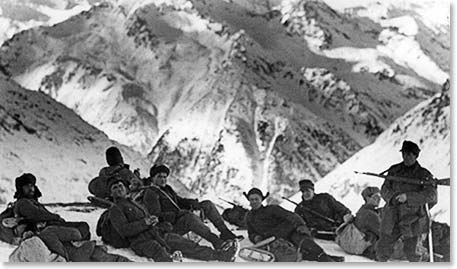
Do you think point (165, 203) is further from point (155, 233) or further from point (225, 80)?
point (225, 80)

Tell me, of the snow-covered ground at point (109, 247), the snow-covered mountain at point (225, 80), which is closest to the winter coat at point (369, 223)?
the snow-covered ground at point (109, 247)

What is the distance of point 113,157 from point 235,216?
27.2 inches

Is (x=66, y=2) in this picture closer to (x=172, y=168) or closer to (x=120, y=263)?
(x=172, y=168)

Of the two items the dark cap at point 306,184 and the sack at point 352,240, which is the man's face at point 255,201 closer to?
the dark cap at point 306,184

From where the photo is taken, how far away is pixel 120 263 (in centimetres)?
390

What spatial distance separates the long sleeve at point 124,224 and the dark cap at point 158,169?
0.32 meters

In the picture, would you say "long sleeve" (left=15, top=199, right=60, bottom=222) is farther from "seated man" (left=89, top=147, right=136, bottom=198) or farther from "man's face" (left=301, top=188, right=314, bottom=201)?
"man's face" (left=301, top=188, right=314, bottom=201)

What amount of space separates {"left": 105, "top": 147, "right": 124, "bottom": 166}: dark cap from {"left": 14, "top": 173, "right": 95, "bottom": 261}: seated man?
38 cm

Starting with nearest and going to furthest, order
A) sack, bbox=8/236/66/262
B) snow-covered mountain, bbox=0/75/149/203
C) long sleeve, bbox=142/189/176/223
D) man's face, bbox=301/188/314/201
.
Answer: sack, bbox=8/236/66/262 < long sleeve, bbox=142/189/176/223 < snow-covered mountain, bbox=0/75/149/203 < man's face, bbox=301/188/314/201

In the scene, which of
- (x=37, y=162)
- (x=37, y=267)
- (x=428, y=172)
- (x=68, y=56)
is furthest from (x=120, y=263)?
(x=428, y=172)

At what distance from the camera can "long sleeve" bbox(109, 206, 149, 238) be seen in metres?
3.84

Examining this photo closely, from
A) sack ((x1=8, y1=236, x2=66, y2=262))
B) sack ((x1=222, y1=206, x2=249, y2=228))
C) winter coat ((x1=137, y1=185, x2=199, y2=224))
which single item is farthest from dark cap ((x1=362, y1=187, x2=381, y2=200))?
sack ((x1=8, y1=236, x2=66, y2=262))

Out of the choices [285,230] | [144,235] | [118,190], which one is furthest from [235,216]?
[118,190]

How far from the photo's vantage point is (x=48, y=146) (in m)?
4.24
